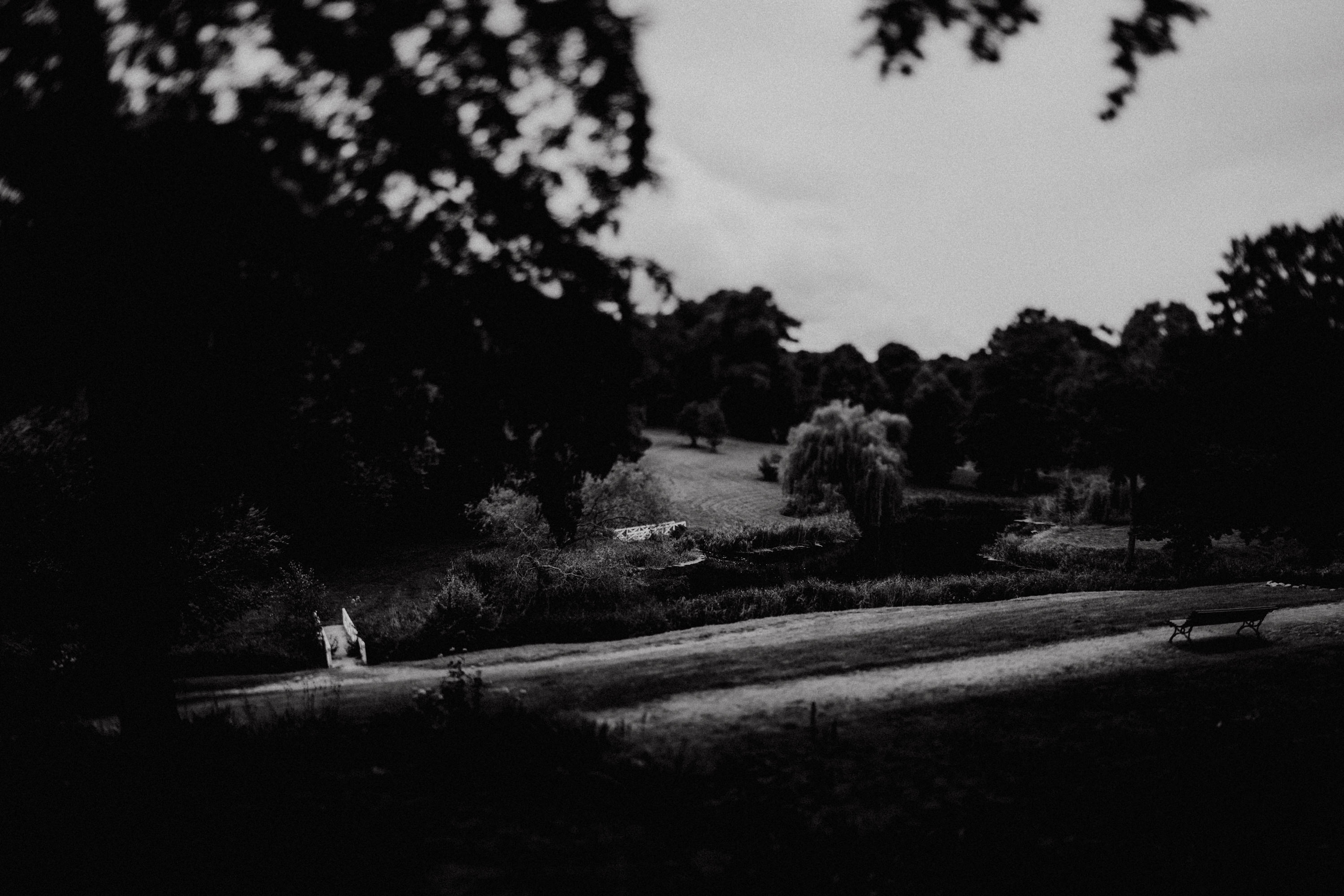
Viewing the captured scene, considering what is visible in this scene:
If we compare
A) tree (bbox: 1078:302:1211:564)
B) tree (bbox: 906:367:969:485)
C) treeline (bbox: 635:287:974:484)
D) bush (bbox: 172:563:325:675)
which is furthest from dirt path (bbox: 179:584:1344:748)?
tree (bbox: 906:367:969:485)

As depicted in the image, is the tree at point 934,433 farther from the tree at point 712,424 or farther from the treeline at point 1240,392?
the treeline at point 1240,392

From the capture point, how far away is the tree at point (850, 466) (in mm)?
44031

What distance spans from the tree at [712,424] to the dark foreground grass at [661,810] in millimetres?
64802

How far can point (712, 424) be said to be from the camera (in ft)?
238

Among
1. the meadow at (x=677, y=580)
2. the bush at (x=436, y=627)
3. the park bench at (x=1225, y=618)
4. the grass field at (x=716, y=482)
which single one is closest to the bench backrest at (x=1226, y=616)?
the park bench at (x=1225, y=618)

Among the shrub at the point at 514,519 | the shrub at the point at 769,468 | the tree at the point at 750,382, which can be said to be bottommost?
the shrub at the point at 514,519

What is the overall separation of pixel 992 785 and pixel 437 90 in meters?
6.51

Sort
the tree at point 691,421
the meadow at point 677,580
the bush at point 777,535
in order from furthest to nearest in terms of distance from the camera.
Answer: the tree at point 691,421
the bush at point 777,535
the meadow at point 677,580

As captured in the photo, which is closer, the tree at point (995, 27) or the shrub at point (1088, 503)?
the tree at point (995, 27)

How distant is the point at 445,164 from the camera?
5762mm

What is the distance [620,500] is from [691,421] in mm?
48639

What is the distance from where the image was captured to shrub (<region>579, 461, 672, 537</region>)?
24484 millimetres

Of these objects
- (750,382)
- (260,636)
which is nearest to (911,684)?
(260,636)

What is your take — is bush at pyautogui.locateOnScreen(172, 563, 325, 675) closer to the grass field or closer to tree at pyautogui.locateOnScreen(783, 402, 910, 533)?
the grass field
